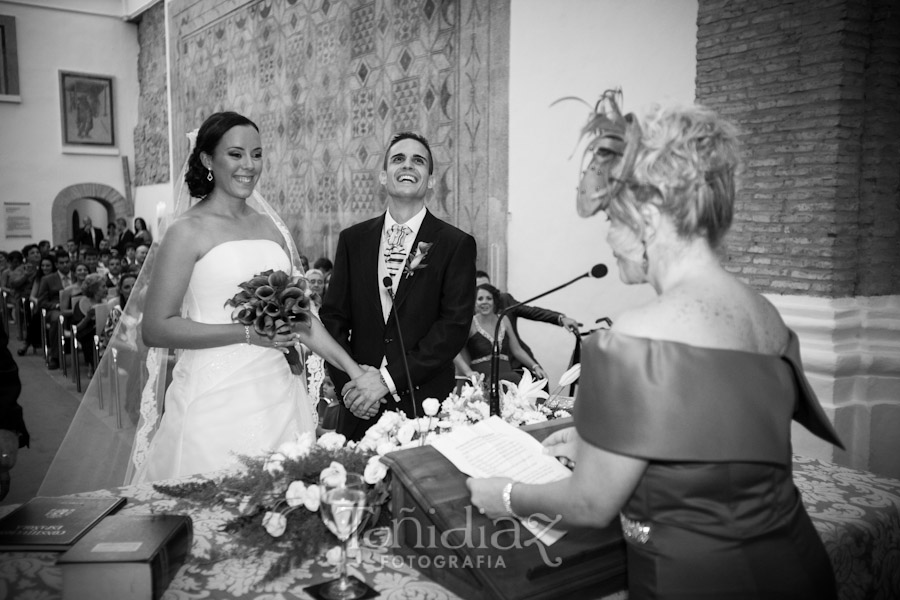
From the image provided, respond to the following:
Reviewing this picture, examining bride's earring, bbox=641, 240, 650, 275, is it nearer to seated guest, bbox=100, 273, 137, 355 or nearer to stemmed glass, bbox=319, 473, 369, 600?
stemmed glass, bbox=319, 473, 369, 600

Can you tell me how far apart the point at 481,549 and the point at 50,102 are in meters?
20.0

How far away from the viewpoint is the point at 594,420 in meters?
1.16

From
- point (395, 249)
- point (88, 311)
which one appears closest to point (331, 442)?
point (395, 249)

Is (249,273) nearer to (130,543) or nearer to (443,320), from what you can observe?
(443,320)

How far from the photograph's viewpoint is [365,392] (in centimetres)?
263

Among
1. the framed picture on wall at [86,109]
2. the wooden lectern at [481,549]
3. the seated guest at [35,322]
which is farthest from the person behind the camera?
the framed picture on wall at [86,109]

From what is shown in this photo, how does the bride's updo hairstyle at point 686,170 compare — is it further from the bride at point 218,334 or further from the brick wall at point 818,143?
the brick wall at point 818,143

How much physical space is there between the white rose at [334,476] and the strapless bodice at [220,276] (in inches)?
53.3

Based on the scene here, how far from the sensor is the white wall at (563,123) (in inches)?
237

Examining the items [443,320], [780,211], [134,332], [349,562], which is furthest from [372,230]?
[780,211]

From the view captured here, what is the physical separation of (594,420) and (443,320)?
5.57 feet

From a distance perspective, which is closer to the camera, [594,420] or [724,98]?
[594,420]

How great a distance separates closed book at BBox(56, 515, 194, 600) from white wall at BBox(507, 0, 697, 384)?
17.6 feet

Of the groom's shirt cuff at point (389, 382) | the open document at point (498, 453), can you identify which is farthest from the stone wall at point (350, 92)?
the open document at point (498, 453)
